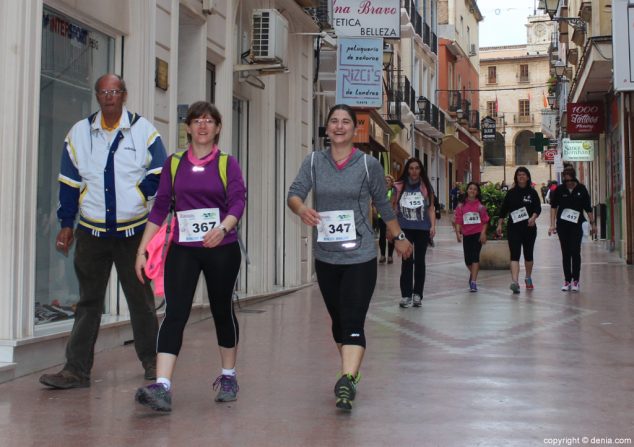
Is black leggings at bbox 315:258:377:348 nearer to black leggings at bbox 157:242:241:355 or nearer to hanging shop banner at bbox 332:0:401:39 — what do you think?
black leggings at bbox 157:242:241:355

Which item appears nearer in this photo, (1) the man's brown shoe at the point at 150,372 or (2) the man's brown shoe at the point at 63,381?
(2) the man's brown shoe at the point at 63,381

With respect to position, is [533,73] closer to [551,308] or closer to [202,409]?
[551,308]

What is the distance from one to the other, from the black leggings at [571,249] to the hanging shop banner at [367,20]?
4.91 m

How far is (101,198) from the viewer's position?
629cm

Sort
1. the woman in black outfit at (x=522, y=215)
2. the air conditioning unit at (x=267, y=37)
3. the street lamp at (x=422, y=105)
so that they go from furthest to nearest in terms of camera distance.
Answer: the street lamp at (x=422, y=105) → the woman in black outfit at (x=522, y=215) → the air conditioning unit at (x=267, y=37)

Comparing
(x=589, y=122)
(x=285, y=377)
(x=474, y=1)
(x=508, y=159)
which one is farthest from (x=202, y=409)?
(x=508, y=159)

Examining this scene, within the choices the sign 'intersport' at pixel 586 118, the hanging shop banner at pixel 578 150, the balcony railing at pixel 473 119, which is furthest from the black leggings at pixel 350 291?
the balcony railing at pixel 473 119

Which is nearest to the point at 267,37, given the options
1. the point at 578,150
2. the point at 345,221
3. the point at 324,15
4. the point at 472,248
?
the point at 472,248

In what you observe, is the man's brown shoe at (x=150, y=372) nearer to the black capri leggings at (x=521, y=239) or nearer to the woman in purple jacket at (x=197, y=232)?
the woman in purple jacket at (x=197, y=232)

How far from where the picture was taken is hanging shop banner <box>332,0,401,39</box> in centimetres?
1626

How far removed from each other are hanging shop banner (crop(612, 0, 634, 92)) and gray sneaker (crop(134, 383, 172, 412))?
39.2ft

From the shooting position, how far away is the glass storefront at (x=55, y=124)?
7660 millimetres

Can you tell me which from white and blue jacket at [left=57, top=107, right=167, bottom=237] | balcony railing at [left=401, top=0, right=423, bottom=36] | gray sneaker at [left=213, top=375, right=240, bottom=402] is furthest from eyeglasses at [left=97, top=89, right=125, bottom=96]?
balcony railing at [left=401, top=0, right=423, bottom=36]

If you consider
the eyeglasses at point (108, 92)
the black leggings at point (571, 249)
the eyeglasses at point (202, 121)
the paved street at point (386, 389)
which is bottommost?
the paved street at point (386, 389)
